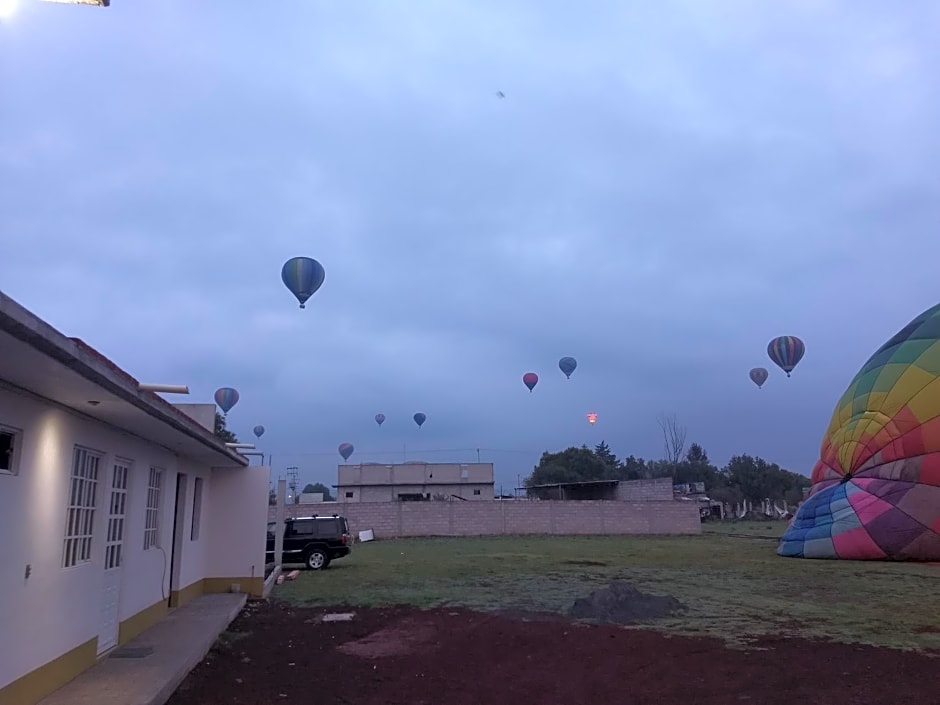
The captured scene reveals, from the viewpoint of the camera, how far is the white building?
18.9 ft

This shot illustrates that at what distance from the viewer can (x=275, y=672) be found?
8.62 meters

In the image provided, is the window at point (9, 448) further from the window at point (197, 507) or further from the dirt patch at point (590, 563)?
the dirt patch at point (590, 563)

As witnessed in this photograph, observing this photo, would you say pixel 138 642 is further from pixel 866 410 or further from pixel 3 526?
pixel 866 410

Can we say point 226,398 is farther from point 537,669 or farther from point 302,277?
point 537,669

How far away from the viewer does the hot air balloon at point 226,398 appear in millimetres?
39094

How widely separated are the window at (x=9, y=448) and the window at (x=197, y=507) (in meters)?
8.08

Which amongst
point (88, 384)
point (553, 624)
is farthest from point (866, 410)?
point (88, 384)

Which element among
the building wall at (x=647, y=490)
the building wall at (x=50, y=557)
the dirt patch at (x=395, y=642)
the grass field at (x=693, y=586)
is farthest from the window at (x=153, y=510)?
the building wall at (x=647, y=490)

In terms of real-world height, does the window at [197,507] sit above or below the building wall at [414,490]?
below

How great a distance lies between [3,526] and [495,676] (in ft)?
17.4

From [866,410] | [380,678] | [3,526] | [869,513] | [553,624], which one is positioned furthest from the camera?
[866,410]

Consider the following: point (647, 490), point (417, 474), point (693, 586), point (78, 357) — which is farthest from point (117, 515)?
point (417, 474)

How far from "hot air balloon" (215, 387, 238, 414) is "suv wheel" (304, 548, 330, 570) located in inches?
751

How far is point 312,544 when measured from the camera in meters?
21.9
